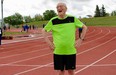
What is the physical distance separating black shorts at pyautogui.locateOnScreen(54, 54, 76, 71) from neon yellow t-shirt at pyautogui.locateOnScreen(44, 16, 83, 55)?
0.24ft

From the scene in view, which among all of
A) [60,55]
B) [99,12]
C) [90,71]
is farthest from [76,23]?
[99,12]

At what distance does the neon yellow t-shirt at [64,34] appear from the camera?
5812mm

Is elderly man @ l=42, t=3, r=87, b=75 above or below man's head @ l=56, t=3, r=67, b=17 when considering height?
below

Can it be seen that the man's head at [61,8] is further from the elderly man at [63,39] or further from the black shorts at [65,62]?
the black shorts at [65,62]

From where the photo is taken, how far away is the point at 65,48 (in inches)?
230

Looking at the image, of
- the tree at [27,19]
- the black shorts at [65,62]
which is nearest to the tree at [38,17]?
the tree at [27,19]

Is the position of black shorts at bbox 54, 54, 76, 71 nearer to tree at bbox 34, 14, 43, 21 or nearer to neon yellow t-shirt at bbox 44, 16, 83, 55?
neon yellow t-shirt at bbox 44, 16, 83, 55

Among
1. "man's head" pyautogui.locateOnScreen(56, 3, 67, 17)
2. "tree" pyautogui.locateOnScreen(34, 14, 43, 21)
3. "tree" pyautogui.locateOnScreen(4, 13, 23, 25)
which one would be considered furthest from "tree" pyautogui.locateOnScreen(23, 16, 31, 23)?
"man's head" pyautogui.locateOnScreen(56, 3, 67, 17)

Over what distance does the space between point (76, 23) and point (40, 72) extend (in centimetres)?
465

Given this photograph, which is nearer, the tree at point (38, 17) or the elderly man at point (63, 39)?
the elderly man at point (63, 39)

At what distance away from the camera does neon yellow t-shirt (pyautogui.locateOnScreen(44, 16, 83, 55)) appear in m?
5.81

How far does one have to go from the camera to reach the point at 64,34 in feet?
19.1

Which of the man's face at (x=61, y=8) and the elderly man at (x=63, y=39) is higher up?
the man's face at (x=61, y=8)

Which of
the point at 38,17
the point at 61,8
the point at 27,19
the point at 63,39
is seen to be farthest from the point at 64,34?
the point at 27,19
